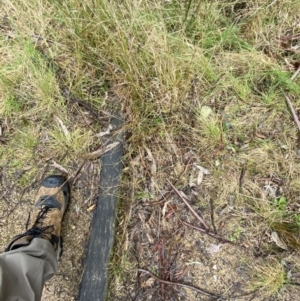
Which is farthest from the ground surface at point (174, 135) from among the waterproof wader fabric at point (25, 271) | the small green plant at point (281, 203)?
the waterproof wader fabric at point (25, 271)

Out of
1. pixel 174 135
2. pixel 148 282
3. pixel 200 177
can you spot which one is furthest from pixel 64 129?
pixel 148 282

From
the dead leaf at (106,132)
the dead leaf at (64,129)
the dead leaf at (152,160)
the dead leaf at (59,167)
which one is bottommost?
the dead leaf at (152,160)

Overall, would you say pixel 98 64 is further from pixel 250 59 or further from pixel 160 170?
pixel 250 59

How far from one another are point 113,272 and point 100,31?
50.7 inches

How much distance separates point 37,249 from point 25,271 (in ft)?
0.60

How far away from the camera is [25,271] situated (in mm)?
1748

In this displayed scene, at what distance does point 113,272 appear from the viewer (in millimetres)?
2037

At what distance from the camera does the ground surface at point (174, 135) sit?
199 centimetres

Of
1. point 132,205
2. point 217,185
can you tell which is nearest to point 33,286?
point 132,205

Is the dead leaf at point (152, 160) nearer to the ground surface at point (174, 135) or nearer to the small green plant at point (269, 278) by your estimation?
the ground surface at point (174, 135)

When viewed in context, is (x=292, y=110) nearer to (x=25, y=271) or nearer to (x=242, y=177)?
(x=242, y=177)

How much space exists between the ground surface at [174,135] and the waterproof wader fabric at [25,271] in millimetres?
255

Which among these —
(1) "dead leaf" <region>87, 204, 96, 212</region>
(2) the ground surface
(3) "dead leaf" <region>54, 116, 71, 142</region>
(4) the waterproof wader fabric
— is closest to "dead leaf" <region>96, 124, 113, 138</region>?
(2) the ground surface

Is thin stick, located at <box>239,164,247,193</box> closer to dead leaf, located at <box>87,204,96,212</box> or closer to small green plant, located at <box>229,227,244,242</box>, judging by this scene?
small green plant, located at <box>229,227,244,242</box>
